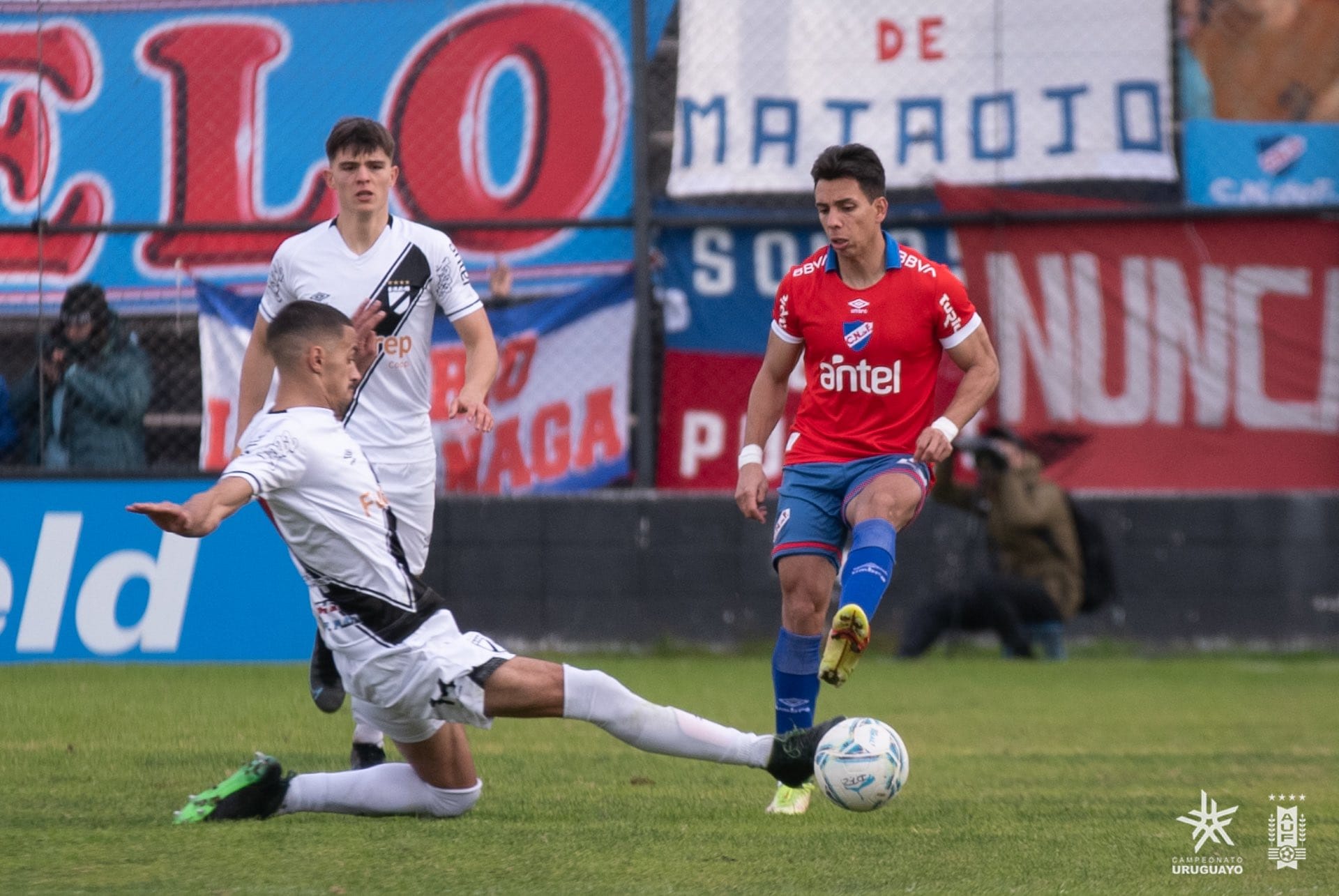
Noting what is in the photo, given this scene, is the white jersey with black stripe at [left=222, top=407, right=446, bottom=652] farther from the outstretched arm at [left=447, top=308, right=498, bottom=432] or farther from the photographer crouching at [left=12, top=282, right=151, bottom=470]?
the photographer crouching at [left=12, top=282, right=151, bottom=470]

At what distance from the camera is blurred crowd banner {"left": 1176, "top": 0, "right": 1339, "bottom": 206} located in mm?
12188

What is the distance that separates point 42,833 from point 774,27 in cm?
869

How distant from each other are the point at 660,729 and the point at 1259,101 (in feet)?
29.6

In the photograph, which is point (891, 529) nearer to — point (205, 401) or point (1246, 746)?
point (1246, 746)

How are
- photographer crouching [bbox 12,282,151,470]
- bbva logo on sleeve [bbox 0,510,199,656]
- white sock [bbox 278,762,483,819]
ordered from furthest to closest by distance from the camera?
photographer crouching [bbox 12,282,151,470] → bbva logo on sleeve [bbox 0,510,199,656] → white sock [bbox 278,762,483,819]

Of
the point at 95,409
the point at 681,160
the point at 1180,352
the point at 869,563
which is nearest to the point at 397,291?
the point at 869,563

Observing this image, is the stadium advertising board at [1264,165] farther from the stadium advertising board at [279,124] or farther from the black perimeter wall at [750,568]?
the stadium advertising board at [279,124]

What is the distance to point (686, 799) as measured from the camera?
5.75 m

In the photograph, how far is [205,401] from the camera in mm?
11219

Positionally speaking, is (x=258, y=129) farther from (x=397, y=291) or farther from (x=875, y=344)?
(x=875, y=344)

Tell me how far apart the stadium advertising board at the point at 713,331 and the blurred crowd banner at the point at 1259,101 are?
1919 millimetres

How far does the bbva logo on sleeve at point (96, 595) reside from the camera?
1016cm

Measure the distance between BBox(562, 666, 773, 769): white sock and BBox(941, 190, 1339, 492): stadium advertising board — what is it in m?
7.63

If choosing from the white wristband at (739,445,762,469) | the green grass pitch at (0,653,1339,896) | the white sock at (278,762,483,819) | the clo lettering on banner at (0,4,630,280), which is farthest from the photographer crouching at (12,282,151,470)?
the white sock at (278,762,483,819)
